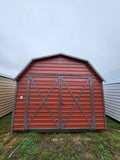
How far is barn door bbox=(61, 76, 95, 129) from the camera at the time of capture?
122 inches

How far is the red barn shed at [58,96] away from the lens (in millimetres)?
3053

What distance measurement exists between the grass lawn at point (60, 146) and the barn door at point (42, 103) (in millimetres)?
468

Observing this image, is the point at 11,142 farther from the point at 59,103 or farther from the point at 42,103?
the point at 59,103

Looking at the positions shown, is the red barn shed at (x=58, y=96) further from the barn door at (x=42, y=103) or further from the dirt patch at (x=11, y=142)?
the dirt patch at (x=11, y=142)

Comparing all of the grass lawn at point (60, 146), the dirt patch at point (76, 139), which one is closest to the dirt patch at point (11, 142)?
the grass lawn at point (60, 146)

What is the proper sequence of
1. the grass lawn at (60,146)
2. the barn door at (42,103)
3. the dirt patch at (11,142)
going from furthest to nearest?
the barn door at (42,103), the dirt patch at (11,142), the grass lawn at (60,146)

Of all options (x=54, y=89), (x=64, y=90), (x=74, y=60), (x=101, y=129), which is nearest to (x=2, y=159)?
(x=54, y=89)

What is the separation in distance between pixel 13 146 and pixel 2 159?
430 millimetres

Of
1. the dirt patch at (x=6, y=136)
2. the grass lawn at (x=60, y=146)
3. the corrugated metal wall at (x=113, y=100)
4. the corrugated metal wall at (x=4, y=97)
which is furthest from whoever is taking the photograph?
the corrugated metal wall at (x=4, y=97)

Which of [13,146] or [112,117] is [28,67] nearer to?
[13,146]

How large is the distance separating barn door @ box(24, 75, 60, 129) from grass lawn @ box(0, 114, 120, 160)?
A: 47cm

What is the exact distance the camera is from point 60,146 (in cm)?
232

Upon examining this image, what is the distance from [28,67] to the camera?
339 cm

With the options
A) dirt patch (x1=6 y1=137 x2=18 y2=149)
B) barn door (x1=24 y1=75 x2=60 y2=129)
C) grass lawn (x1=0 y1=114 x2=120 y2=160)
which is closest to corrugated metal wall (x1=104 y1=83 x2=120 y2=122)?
grass lawn (x1=0 y1=114 x2=120 y2=160)
